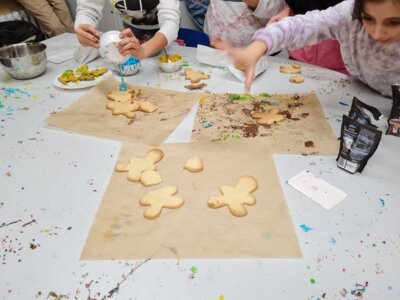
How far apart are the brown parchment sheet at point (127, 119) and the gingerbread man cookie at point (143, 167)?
71 mm

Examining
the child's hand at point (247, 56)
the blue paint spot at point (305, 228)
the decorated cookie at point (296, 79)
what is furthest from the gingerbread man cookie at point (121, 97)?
the blue paint spot at point (305, 228)

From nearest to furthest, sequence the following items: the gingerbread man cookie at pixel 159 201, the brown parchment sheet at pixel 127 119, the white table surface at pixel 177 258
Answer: the white table surface at pixel 177 258 < the gingerbread man cookie at pixel 159 201 < the brown parchment sheet at pixel 127 119

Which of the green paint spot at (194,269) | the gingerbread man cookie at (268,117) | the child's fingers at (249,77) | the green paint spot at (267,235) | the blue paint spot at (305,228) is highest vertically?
the child's fingers at (249,77)

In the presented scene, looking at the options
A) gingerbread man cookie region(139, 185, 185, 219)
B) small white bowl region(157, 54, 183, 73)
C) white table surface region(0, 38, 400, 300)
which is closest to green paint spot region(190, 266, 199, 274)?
white table surface region(0, 38, 400, 300)

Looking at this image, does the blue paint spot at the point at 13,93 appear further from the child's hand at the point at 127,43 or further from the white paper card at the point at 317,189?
the white paper card at the point at 317,189

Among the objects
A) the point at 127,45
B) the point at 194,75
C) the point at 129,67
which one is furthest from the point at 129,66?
the point at 194,75

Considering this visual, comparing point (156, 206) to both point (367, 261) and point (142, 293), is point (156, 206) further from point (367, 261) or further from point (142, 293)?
point (367, 261)

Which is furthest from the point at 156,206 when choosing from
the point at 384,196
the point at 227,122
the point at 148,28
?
the point at 148,28

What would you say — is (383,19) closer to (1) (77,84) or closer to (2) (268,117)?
(2) (268,117)

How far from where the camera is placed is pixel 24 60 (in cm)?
127

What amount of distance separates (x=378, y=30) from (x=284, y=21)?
1.08 feet

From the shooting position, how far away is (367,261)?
0.60 metres

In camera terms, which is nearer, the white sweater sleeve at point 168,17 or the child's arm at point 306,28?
the child's arm at point 306,28

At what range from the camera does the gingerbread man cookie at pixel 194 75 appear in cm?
127
